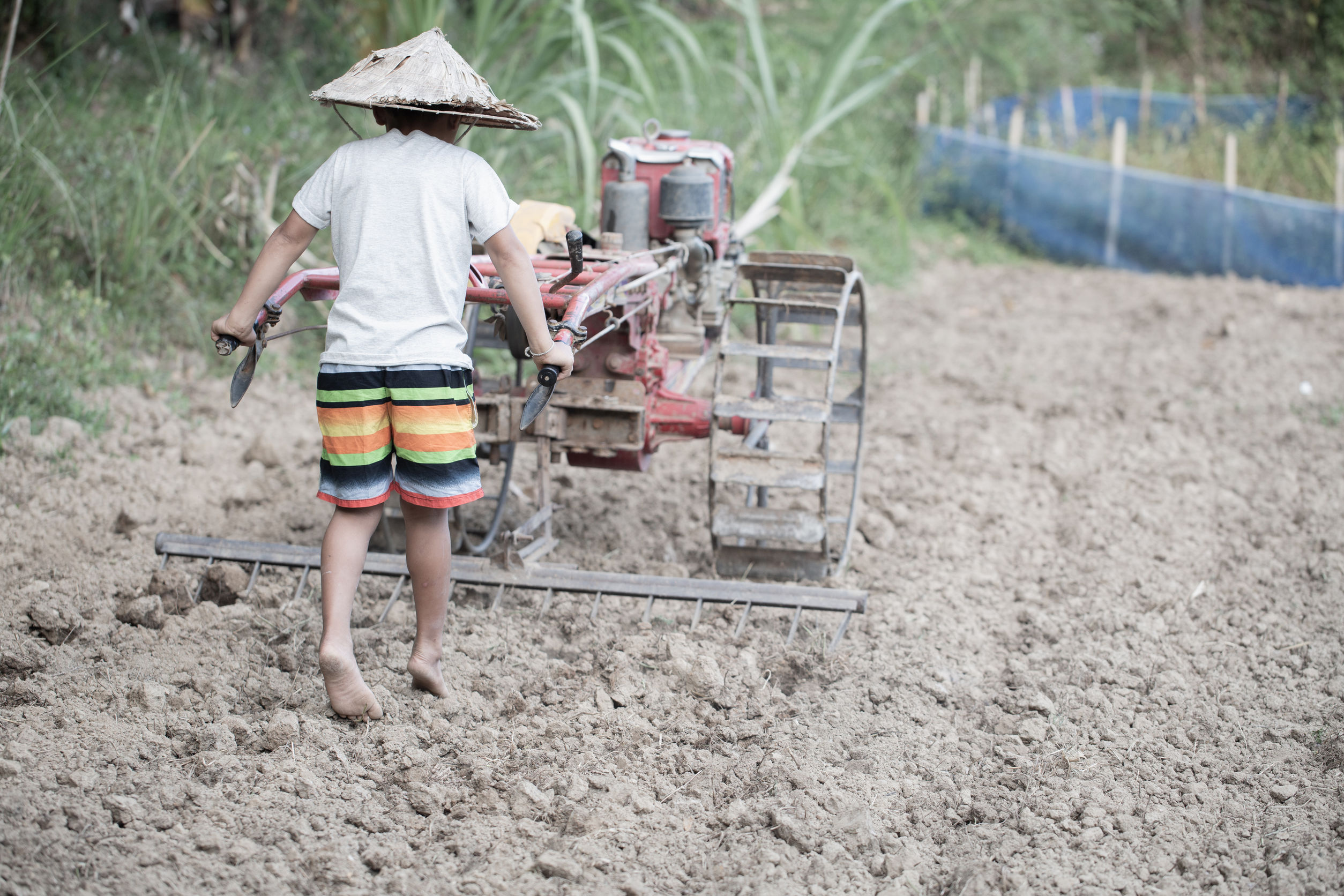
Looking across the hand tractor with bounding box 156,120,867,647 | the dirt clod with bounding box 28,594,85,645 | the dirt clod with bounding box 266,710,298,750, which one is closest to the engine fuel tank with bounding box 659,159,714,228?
the hand tractor with bounding box 156,120,867,647

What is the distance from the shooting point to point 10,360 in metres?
5.30

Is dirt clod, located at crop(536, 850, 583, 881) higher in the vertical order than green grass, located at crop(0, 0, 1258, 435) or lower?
lower

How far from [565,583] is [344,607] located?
3.21 ft

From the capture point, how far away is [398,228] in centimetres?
299

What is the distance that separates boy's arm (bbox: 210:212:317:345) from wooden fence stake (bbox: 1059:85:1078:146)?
1320 centimetres

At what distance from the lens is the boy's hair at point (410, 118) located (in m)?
3.04

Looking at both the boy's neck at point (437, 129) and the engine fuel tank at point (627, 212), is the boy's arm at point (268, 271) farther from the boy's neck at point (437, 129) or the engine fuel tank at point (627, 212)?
the engine fuel tank at point (627, 212)

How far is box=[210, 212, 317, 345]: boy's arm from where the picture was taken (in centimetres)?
304

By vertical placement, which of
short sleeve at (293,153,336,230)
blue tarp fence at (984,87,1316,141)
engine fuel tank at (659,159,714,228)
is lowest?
short sleeve at (293,153,336,230)

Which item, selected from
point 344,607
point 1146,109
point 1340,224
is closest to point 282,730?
point 344,607

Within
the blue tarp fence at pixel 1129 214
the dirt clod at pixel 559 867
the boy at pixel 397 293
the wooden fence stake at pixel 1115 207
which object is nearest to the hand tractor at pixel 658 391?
the boy at pixel 397 293

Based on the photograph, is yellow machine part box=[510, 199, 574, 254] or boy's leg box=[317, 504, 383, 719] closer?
boy's leg box=[317, 504, 383, 719]

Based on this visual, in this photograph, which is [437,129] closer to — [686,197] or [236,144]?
[686,197]

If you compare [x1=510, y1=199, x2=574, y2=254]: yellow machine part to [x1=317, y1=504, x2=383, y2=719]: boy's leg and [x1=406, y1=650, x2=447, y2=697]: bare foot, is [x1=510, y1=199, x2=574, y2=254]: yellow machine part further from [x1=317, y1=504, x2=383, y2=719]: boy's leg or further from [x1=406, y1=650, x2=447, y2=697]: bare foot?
[x1=406, y1=650, x2=447, y2=697]: bare foot
